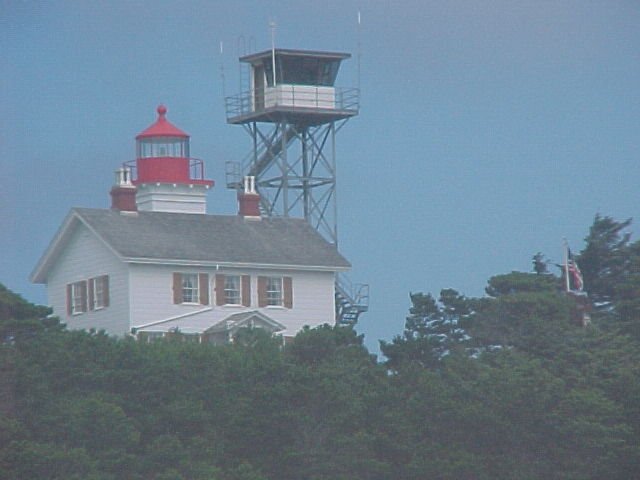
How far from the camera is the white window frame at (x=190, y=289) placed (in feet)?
216

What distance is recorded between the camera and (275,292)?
67562 mm

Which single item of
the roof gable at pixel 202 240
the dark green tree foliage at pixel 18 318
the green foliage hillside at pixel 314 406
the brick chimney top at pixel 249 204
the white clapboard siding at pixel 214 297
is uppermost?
the brick chimney top at pixel 249 204

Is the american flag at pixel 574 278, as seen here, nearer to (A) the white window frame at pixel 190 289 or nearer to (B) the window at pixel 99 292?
(A) the white window frame at pixel 190 289

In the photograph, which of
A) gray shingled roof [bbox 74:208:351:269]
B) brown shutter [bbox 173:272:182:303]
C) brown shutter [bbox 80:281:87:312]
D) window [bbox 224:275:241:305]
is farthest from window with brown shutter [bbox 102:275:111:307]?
window [bbox 224:275:241:305]

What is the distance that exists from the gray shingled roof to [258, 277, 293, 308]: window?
0.62 metres

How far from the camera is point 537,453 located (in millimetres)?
59594

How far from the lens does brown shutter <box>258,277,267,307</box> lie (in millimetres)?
67188

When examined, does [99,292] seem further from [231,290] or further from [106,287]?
[231,290]

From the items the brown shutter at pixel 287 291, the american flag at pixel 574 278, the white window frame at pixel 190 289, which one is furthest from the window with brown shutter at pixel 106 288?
the american flag at pixel 574 278

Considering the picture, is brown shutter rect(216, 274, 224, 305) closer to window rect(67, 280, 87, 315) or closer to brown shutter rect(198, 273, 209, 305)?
brown shutter rect(198, 273, 209, 305)

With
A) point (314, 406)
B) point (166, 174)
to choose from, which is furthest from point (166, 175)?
point (314, 406)

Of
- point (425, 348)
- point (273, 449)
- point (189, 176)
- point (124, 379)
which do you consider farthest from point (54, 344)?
point (189, 176)

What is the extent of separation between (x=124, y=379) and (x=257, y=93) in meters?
20.4

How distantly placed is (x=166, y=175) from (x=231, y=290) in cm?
636
